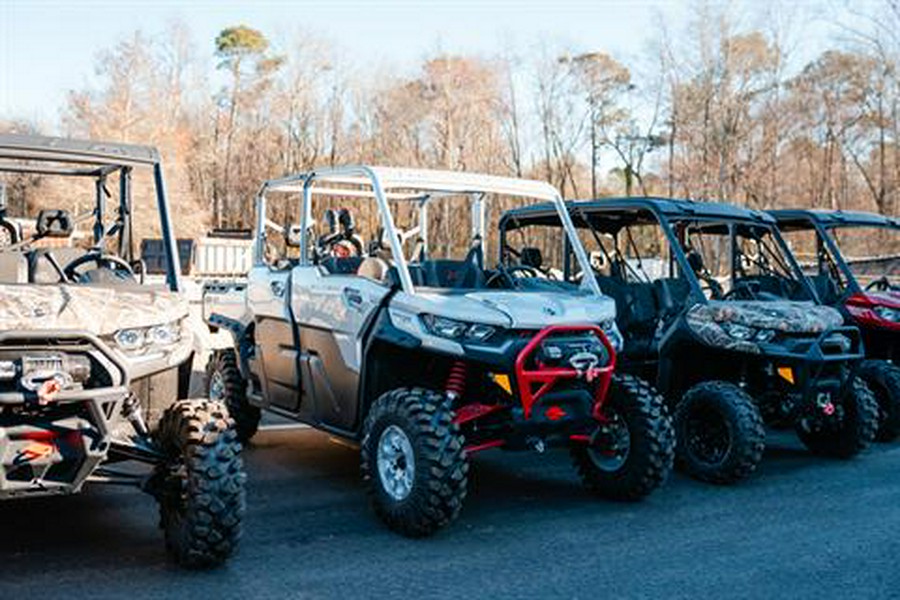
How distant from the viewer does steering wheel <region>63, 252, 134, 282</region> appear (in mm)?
5762

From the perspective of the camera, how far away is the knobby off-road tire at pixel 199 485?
4809 mm

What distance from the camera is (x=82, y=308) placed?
4.73m

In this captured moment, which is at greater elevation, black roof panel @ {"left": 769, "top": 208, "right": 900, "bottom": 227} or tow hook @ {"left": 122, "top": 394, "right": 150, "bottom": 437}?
black roof panel @ {"left": 769, "top": 208, "right": 900, "bottom": 227}

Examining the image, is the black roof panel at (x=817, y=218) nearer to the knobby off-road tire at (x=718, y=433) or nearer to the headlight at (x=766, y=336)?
the headlight at (x=766, y=336)

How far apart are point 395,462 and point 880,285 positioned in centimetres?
733

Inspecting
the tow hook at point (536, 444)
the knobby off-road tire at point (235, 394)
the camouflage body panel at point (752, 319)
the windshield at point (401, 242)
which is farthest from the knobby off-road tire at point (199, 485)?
the camouflage body panel at point (752, 319)

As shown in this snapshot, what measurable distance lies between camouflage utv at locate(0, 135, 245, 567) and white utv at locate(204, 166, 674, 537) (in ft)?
4.14

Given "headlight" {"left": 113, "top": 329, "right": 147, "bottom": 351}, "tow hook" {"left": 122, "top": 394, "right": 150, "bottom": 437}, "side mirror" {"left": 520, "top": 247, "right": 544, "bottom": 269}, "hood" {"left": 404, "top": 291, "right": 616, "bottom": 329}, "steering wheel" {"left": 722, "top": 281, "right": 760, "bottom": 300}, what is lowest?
"tow hook" {"left": 122, "top": 394, "right": 150, "bottom": 437}

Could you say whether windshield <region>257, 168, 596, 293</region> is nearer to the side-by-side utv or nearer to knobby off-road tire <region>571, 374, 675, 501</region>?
knobby off-road tire <region>571, 374, 675, 501</region>

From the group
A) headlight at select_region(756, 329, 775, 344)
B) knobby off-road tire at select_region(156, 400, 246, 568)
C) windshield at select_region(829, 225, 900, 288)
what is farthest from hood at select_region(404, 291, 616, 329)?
windshield at select_region(829, 225, 900, 288)

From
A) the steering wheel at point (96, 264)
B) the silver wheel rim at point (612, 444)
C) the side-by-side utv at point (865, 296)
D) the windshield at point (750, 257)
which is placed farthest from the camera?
the side-by-side utv at point (865, 296)

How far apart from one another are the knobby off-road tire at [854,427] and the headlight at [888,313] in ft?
4.83

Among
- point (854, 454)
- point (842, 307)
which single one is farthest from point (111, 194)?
point (842, 307)

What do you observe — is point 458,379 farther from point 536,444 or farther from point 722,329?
point 722,329
